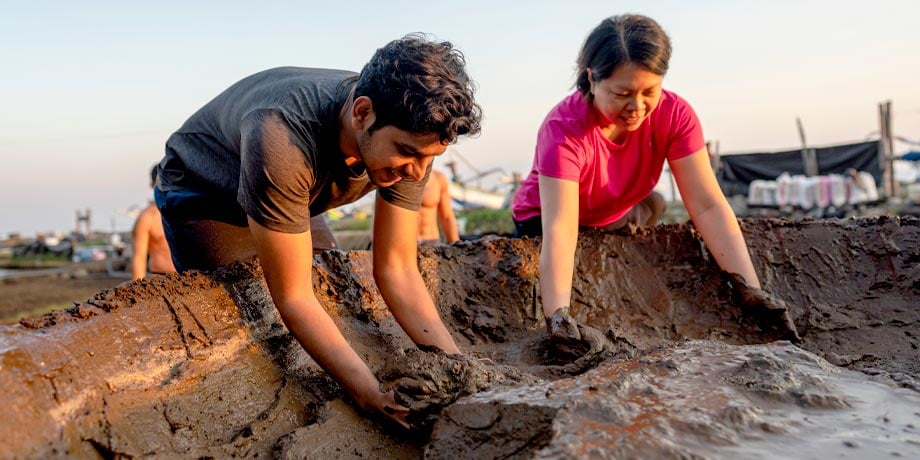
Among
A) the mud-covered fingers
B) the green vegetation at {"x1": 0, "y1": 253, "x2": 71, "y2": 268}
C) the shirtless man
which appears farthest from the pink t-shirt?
the green vegetation at {"x1": 0, "y1": 253, "x2": 71, "y2": 268}

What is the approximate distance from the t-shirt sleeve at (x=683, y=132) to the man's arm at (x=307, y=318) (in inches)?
66.3

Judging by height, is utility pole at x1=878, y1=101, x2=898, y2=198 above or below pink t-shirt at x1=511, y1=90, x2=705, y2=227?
below

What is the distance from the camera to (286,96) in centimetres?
191

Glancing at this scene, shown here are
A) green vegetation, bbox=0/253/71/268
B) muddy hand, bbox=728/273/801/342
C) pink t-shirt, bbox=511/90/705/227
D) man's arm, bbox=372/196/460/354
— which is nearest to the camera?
man's arm, bbox=372/196/460/354

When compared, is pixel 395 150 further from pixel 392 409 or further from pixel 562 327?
pixel 562 327

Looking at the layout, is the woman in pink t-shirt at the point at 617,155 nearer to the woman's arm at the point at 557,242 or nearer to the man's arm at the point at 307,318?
the woman's arm at the point at 557,242

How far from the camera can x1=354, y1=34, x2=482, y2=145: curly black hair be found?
65.7 inches

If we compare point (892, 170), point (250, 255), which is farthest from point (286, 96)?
point (892, 170)

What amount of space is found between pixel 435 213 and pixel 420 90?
491 centimetres

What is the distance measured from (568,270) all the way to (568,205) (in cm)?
26

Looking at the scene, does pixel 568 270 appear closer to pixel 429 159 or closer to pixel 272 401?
pixel 429 159

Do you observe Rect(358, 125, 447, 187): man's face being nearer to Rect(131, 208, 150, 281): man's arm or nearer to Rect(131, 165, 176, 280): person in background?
Rect(131, 165, 176, 280): person in background

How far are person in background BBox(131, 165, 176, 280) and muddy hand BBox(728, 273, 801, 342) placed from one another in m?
4.01

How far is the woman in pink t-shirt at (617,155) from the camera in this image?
250 centimetres
